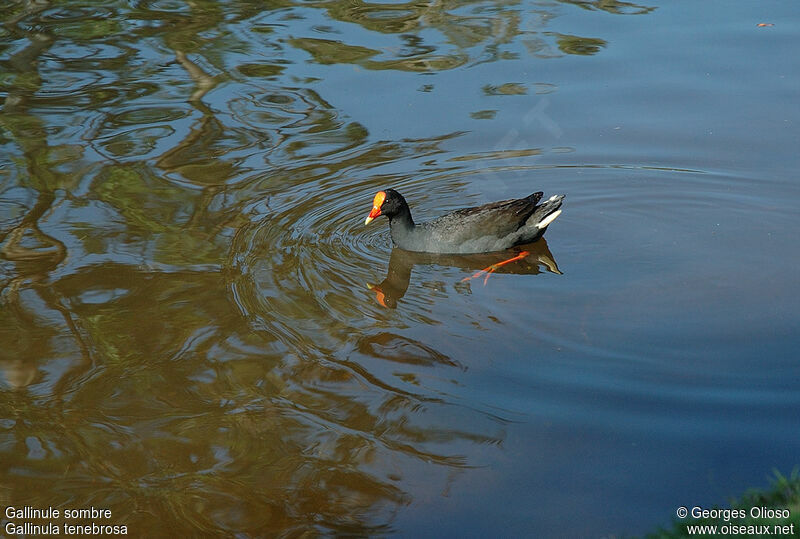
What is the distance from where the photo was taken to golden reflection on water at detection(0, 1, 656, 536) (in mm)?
5148

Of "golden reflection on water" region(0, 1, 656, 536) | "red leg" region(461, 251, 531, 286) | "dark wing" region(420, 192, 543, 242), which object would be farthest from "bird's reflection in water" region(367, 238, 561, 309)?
"dark wing" region(420, 192, 543, 242)

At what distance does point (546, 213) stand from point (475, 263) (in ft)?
2.45

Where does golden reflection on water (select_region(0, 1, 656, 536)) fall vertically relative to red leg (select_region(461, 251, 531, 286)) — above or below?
above

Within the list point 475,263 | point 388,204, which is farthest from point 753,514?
point 388,204

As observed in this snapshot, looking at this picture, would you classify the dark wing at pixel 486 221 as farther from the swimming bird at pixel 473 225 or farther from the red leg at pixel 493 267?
the red leg at pixel 493 267

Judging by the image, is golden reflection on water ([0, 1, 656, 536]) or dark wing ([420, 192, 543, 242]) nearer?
golden reflection on water ([0, 1, 656, 536])

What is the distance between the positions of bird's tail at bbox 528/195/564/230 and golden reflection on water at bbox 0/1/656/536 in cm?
29

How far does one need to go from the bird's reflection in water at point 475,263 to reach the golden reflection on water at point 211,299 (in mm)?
119

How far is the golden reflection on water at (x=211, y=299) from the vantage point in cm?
515

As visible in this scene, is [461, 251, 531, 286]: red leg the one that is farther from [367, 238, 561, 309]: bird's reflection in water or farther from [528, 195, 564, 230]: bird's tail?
[528, 195, 564, 230]: bird's tail

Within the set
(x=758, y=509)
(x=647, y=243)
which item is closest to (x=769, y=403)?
(x=758, y=509)

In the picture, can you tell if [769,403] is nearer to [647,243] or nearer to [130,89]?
[647,243]

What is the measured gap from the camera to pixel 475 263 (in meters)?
7.98

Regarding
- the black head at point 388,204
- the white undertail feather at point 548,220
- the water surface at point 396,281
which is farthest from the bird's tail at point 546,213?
the black head at point 388,204
